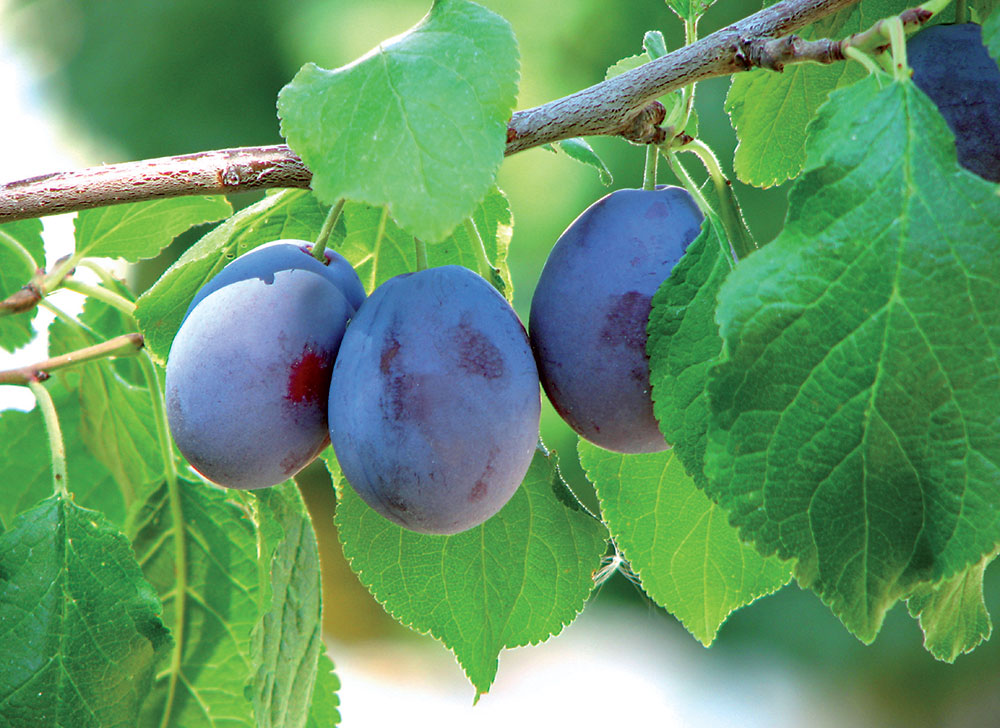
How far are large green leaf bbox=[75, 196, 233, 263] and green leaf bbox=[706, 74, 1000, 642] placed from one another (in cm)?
46

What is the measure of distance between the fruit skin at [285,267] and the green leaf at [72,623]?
189 millimetres

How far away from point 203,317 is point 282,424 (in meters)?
0.07

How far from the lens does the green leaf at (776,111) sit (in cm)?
62

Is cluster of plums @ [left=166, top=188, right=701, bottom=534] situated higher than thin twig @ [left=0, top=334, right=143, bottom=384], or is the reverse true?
cluster of plums @ [left=166, top=188, right=701, bottom=534]

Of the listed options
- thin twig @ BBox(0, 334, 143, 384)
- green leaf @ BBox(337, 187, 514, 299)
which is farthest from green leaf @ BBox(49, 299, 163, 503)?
green leaf @ BBox(337, 187, 514, 299)

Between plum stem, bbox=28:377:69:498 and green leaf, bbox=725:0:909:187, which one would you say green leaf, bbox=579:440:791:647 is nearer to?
green leaf, bbox=725:0:909:187

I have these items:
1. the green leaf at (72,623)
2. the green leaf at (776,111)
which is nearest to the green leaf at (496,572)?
the green leaf at (72,623)

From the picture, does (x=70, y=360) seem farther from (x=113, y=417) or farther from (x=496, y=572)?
(x=496, y=572)

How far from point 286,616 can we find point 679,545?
0.80ft

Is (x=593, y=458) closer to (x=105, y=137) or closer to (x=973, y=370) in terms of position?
(x=973, y=370)

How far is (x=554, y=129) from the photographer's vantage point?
1.53ft

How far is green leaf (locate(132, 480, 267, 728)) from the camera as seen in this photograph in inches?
27.3

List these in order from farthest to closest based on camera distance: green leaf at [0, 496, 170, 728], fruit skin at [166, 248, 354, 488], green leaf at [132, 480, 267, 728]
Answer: green leaf at [132, 480, 267, 728], green leaf at [0, 496, 170, 728], fruit skin at [166, 248, 354, 488]

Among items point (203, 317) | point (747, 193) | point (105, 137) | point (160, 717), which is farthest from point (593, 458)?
point (105, 137)
